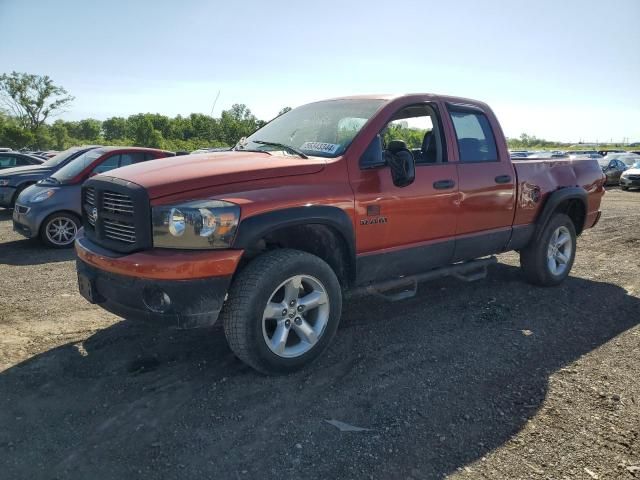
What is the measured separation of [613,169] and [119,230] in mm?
25410

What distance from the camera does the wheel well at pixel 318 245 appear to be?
361cm

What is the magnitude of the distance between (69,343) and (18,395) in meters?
0.83

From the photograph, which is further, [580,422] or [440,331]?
[440,331]

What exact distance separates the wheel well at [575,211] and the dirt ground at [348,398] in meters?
1.33

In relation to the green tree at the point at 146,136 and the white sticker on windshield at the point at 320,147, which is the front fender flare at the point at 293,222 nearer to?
the white sticker on windshield at the point at 320,147

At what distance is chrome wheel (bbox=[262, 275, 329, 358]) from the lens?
3445mm

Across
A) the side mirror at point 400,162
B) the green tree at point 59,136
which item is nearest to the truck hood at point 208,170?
the side mirror at point 400,162

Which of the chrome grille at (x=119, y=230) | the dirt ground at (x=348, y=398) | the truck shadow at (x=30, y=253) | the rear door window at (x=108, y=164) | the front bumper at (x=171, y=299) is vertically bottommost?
the dirt ground at (x=348, y=398)

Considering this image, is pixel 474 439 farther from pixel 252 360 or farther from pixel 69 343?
pixel 69 343

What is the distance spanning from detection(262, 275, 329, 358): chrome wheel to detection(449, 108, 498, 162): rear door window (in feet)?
6.71

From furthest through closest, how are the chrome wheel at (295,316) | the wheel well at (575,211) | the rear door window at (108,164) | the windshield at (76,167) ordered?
1. the rear door window at (108,164)
2. the windshield at (76,167)
3. the wheel well at (575,211)
4. the chrome wheel at (295,316)

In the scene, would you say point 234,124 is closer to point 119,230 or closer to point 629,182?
point 629,182

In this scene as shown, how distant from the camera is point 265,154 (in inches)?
158

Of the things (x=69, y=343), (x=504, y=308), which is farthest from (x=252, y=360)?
(x=504, y=308)
